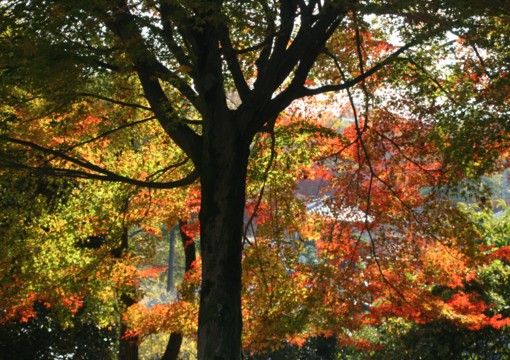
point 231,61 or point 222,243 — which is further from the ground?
point 231,61

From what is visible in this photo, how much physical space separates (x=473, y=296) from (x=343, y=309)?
373cm

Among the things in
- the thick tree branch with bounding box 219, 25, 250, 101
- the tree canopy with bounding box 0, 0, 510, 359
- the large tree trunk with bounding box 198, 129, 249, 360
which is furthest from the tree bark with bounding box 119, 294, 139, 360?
the thick tree branch with bounding box 219, 25, 250, 101

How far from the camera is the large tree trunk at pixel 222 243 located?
7.68 m

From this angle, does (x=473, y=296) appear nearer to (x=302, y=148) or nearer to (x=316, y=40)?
(x=302, y=148)

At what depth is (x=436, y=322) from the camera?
14.0 m

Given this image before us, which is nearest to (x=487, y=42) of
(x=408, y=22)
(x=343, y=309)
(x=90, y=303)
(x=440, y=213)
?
(x=408, y=22)

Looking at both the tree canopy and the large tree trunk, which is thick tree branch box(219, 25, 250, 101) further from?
the large tree trunk

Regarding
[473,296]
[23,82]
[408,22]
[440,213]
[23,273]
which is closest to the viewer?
[23,82]

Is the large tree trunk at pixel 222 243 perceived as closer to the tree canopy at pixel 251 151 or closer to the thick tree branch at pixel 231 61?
the tree canopy at pixel 251 151

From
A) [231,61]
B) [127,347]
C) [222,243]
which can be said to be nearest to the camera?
[222,243]

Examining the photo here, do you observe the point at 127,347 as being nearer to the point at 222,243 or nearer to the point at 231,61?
the point at 222,243

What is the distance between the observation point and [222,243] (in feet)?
25.8

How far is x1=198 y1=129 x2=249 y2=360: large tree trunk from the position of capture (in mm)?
7680

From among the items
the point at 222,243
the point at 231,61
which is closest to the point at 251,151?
the point at 231,61
